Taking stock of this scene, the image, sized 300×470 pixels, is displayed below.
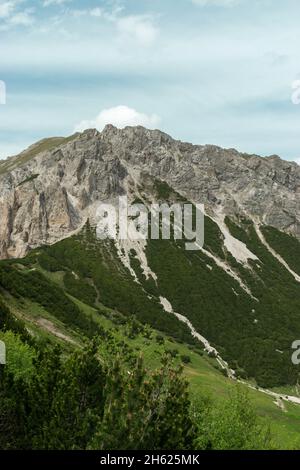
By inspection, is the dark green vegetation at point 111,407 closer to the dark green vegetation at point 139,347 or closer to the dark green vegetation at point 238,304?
the dark green vegetation at point 139,347

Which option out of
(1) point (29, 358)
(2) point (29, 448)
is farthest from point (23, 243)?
(2) point (29, 448)

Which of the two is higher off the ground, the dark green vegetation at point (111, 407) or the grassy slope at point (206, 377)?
the dark green vegetation at point (111, 407)

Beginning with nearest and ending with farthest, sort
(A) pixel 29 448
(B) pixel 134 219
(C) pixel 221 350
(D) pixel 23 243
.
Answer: (A) pixel 29 448 < (C) pixel 221 350 < (D) pixel 23 243 < (B) pixel 134 219

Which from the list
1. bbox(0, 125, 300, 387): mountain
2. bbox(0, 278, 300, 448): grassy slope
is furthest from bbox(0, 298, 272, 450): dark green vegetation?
bbox(0, 125, 300, 387): mountain

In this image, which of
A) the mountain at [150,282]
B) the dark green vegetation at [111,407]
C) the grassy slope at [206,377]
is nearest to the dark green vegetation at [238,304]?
the mountain at [150,282]

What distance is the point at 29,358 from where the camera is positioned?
48375mm

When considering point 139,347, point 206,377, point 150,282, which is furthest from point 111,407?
point 150,282

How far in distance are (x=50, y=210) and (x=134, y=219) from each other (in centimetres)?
3104

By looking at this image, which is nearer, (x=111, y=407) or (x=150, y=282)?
(x=111, y=407)

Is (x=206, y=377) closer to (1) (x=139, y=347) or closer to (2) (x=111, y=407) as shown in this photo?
(1) (x=139, y=347)

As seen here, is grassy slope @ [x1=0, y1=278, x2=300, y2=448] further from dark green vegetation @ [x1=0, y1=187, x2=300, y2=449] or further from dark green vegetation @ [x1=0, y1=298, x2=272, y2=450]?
dark green vegetation @ [x1=0, y1=298, x2=272, y2=450]

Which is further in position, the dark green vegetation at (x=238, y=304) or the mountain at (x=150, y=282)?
the dark green vegetation at (x=238, y=304)
